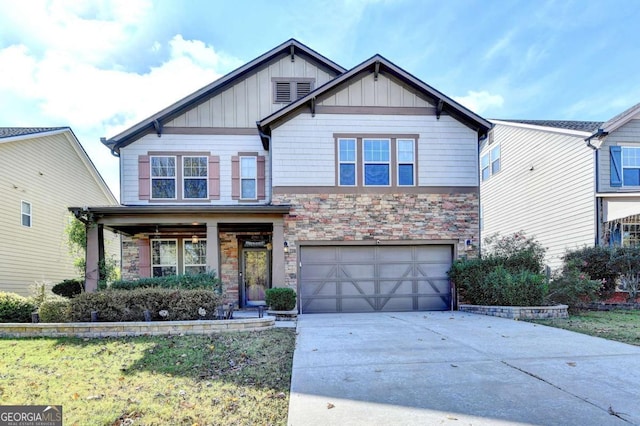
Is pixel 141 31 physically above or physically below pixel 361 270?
above

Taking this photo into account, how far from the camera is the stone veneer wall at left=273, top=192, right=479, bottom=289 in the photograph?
40.2 feet

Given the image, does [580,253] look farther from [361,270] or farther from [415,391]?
[415,391]

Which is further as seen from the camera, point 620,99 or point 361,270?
point 620,99

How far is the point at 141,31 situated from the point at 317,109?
616 centimetres

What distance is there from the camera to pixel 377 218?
12422 mm

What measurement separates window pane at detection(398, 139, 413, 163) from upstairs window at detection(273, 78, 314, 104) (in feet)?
12.3

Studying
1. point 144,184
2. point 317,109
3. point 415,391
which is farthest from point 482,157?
point 415,391

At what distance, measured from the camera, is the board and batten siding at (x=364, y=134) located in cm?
1238

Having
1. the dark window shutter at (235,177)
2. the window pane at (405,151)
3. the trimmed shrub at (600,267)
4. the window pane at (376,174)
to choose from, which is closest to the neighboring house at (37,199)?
→ the dark window shutter at (235,177)

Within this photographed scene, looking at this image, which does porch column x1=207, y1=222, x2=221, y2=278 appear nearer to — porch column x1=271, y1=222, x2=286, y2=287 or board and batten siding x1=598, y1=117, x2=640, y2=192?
porch column x1=271, y1=222, x2=286, y2=287

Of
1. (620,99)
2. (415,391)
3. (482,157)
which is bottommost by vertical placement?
(415,391)

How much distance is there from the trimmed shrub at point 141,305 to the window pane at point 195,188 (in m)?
5.09

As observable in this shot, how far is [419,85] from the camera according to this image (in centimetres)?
1259

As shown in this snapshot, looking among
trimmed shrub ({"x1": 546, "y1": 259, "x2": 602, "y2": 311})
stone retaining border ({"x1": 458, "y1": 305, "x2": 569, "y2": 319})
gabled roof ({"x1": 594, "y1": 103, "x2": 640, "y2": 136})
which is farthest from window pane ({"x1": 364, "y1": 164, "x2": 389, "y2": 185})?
gabled roof ({"x1": 594, "y1": 103, "x2": 640, "y2": 136})
